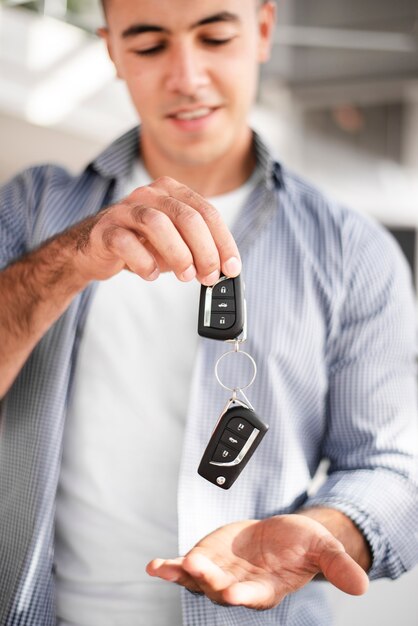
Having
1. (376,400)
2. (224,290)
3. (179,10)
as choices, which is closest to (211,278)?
(224,290)

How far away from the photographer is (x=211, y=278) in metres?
0.85

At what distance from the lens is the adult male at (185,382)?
1.12 m

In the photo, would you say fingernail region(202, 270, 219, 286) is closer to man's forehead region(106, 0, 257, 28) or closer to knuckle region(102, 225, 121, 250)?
knuckle region(102, 225, 121, 250)

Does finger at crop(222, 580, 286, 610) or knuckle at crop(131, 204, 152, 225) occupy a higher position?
knuckle at crop(131, 204, 152, 225)

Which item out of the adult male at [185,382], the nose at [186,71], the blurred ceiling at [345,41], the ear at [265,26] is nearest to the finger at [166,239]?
the adult male at [185,382]

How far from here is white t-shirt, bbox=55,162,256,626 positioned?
114cm

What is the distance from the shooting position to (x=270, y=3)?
142 cm

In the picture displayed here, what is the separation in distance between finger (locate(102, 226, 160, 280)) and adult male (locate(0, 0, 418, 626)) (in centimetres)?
A: 11

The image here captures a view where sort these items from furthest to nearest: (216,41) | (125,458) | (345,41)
Answer: (345,41) < (216,41) < (125,458)

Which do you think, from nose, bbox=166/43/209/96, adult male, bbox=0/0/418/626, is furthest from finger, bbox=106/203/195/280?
nose, bbox=166/43/209/96

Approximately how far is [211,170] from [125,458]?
0.53 metres

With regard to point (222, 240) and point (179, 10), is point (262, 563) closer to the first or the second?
point (222, 240)

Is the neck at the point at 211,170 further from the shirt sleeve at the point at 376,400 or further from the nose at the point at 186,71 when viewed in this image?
the shirt sleeve at the point at 376,400

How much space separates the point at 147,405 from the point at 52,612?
0.33 meters
